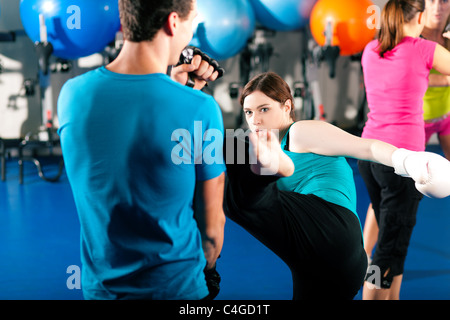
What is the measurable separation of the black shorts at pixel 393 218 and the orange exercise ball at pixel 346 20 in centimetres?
257

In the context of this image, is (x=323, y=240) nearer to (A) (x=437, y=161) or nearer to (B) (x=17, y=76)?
(A) (x=437, y=161)

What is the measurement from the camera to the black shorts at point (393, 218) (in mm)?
1844

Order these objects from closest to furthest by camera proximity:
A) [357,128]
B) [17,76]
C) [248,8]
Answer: [248,8] → [17,76] → [357,128]

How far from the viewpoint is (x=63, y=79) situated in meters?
5.29

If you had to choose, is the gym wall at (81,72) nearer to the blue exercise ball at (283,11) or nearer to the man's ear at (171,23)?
the blue exercise ball at (283,11)

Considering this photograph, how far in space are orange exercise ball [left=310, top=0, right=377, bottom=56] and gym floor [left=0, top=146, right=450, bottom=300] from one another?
1457 mm

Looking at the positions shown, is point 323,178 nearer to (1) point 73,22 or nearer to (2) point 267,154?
(2) point 267,154

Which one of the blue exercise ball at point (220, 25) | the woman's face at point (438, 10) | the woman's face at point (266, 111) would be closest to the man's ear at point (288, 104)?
the woman's face at point (266, 111)

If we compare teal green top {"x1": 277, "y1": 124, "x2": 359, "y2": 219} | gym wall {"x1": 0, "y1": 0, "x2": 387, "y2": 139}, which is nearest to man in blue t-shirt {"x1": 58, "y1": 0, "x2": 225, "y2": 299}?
teal green top {"x1": 277, "y1": 124, "x2": 359, "y2": 219}

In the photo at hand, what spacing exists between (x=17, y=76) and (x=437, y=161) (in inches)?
207

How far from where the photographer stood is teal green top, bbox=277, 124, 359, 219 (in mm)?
1192

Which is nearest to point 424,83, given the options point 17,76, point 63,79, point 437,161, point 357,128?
point 437,161

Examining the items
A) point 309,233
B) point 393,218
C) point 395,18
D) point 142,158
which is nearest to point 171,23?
point 142,158

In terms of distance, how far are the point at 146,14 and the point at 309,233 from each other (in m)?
0.62
